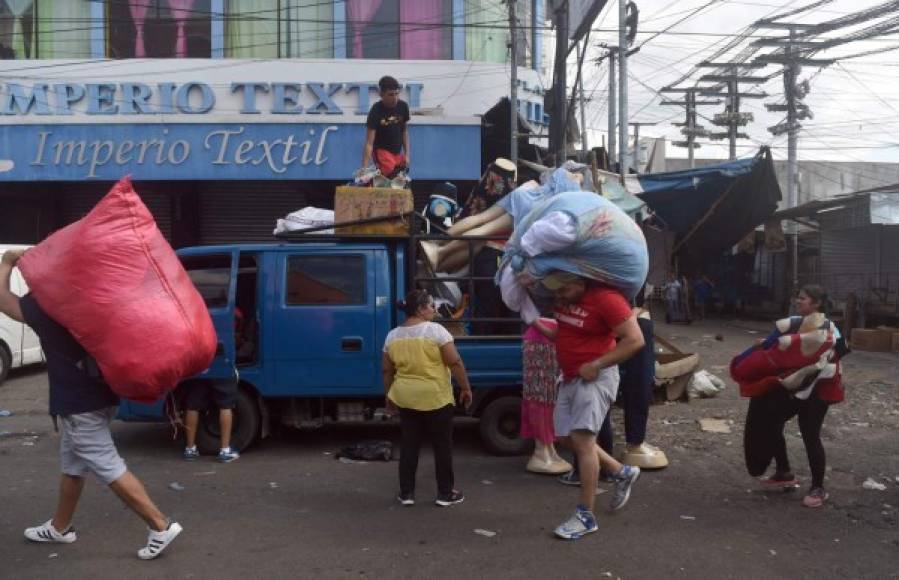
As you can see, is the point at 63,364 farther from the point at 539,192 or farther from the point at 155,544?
the point at 539,192

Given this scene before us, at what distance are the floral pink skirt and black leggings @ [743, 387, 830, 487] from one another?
4.73 ft

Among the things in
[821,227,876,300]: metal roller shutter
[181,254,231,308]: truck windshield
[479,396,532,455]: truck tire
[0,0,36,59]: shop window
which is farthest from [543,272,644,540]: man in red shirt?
[0,0,36,59]: shop window

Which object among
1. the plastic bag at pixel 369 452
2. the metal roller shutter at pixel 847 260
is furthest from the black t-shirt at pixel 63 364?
the metal roller shutter at pixel 847 260

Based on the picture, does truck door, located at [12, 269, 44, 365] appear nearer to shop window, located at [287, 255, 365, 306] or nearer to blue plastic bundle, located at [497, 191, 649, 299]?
shop window, located at [287, 255, 365, 306]

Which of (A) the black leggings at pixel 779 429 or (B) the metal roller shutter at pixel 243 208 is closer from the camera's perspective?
(A) the black leggings at pixel 779 429

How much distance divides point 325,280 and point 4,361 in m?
7.09

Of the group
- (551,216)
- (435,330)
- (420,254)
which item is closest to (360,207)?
(420,254)

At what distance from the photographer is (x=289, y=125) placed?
50.1ft

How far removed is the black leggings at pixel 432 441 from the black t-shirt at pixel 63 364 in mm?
1953

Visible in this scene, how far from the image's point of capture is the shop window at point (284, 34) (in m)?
17.2

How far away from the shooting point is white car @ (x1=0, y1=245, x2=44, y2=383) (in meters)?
11.0

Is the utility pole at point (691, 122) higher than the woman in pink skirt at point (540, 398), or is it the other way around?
the utility pole at point (691, 122)

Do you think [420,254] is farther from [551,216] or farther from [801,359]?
[801,359]

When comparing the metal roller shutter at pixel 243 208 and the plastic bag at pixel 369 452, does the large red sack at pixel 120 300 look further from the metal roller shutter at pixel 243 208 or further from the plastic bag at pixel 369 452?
the metal roller shutter at pixel 243 208
